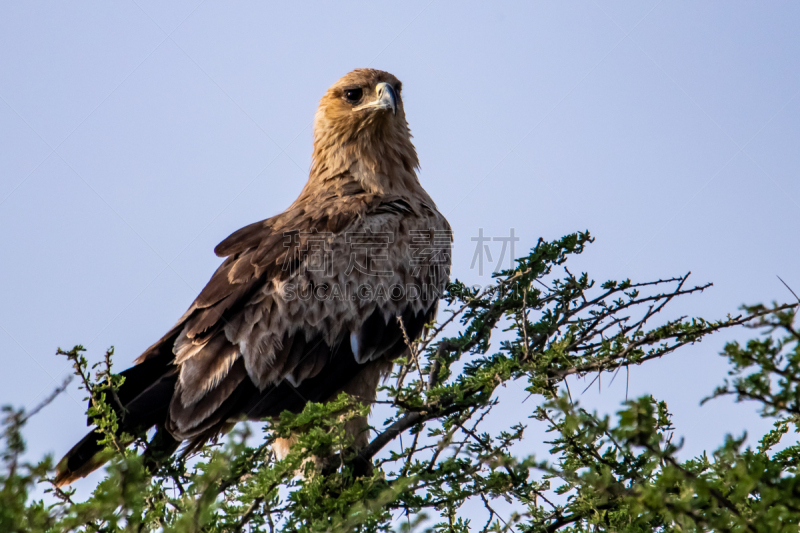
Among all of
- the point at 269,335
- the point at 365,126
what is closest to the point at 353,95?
the point at 365,126

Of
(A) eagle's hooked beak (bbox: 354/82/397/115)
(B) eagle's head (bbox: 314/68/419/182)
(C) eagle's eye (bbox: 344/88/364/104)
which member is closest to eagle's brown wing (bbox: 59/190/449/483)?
(B) eagle's head (bbox: 314/68/419/182)

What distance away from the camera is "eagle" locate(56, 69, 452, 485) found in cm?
440

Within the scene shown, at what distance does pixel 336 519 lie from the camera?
9.20 feet

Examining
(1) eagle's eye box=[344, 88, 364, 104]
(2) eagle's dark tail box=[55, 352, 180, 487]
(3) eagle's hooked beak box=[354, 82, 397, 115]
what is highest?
(1) eagle's eye box=[344, 88, 364, 104]

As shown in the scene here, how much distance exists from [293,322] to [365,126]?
2.24 meters

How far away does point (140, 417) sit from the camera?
13.8 feet

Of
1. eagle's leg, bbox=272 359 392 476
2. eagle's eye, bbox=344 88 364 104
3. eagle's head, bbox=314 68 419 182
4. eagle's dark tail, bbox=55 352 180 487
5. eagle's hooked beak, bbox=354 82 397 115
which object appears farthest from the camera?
eagle's eye, bbox=344 88 364 104

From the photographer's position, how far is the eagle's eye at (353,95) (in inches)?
251

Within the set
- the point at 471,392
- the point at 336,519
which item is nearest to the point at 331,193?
the point at 471,392

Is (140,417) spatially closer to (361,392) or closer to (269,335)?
(269,335)

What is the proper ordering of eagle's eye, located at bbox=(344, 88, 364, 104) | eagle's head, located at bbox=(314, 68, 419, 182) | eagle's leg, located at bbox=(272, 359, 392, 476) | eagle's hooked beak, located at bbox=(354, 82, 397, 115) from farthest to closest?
1. eagle's eye, located at bbox=(344, 88, 364, 104)
2. eagle's head, located at bbox=(314, 68, 419, 182)
3. eagle's hooked beak, located at bbox=(354, 82, 397, 115)
4. eagle's leg, located at bbox=(272, 359, 392, 476)

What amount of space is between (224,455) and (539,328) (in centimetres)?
263

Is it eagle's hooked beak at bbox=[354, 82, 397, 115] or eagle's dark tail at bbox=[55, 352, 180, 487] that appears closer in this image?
eagle's dark tail at bbox=[55, 352, 180, 487]

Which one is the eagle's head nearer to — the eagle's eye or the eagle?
the eagle's eye
